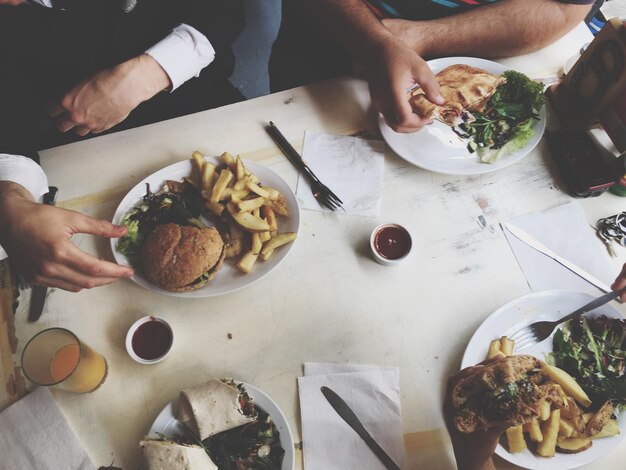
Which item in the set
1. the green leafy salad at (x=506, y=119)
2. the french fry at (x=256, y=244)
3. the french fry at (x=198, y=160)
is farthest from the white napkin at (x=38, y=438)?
the green leafy salad at (x=506, y=119)

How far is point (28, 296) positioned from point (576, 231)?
1.97 meters

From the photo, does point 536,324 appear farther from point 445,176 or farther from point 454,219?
point 445,176

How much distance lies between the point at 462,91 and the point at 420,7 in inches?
20.2

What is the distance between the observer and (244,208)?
1.53 m

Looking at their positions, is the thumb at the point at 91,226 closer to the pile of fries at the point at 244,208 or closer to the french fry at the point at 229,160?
the pile of fries at the point at 244,208

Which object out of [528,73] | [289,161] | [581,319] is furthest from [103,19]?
[581,319]

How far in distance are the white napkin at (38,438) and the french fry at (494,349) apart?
4.10 ft

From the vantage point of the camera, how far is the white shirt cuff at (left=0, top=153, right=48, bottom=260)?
1.52 m

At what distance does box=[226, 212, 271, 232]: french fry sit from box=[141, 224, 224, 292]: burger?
0.30 feet

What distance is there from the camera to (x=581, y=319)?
144 cm

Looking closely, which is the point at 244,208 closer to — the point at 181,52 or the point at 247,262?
the point at 247,262

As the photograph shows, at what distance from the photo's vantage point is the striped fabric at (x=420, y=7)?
199 cm

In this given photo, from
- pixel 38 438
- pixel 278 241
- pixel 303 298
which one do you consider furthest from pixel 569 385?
pixel 38 438

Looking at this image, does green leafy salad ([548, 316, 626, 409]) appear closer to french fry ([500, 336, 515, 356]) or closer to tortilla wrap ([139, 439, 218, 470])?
french fry ([500, 336, 515, 356])
